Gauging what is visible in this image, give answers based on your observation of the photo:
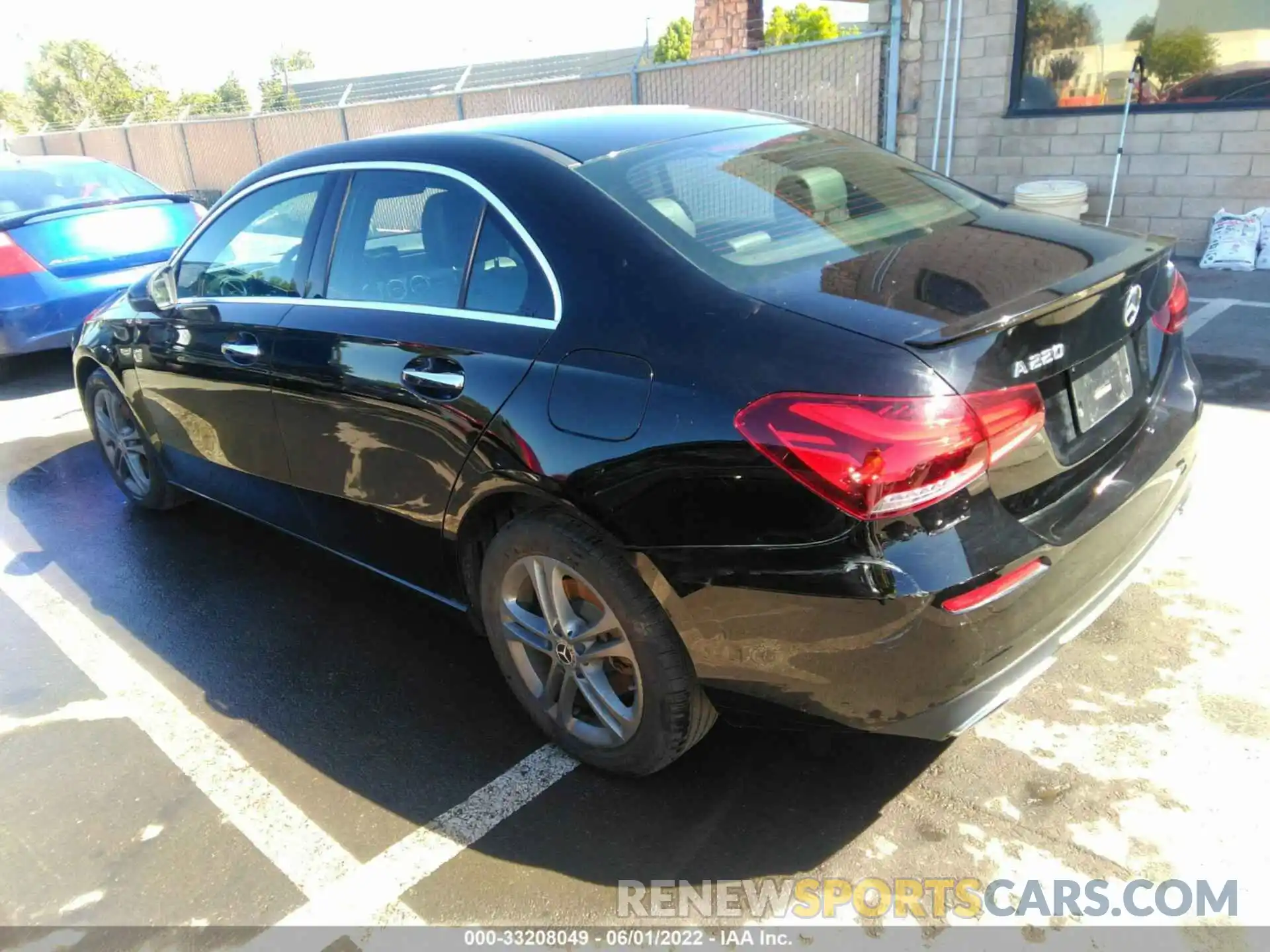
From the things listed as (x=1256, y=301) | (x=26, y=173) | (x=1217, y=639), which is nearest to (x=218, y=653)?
(x=1217, y=639)

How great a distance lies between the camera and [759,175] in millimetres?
2893

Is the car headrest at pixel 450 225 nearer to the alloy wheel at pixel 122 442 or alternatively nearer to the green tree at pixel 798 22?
the alloy wheel at pixel 122 442

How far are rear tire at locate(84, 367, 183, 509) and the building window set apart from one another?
8.47 meters

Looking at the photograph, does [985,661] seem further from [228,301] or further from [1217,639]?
[228,301]

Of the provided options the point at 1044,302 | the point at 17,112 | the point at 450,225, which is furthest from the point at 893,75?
the point at 17,112

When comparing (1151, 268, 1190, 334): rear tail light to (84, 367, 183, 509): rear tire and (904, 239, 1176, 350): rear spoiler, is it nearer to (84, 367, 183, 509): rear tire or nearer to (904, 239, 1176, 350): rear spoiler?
(904, 239, 1176, 350): rear spoiler

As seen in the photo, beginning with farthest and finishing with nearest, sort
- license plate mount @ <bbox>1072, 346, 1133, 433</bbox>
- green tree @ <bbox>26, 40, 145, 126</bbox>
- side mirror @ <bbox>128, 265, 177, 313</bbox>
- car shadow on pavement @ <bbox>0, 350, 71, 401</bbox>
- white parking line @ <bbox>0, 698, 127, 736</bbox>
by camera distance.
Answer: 1. green tree @ <bbox>26, 40, 145, 126</bbox>
2. car shadow on pavement @ <bbox>0, 350, 71, 401</bbox>
3. side mirror @ <bbox>128, 265, 177, 313</bbox>
4. white parking line @ <bbox>0, 698, 127, 736</bbox>
5. license plate mount @ <bbox>1072, 346, 1133, 433</bbox>

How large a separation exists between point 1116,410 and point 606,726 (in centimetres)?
161

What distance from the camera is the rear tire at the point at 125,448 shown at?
15.2ft

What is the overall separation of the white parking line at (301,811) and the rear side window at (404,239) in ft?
4.69

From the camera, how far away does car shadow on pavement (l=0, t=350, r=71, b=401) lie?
762 centimetres

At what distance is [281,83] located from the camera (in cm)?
3228

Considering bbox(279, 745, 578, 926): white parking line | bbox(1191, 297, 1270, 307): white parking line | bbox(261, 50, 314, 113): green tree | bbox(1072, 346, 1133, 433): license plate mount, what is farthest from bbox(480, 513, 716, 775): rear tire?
bbox(261, 50, 314, 113): green tree
